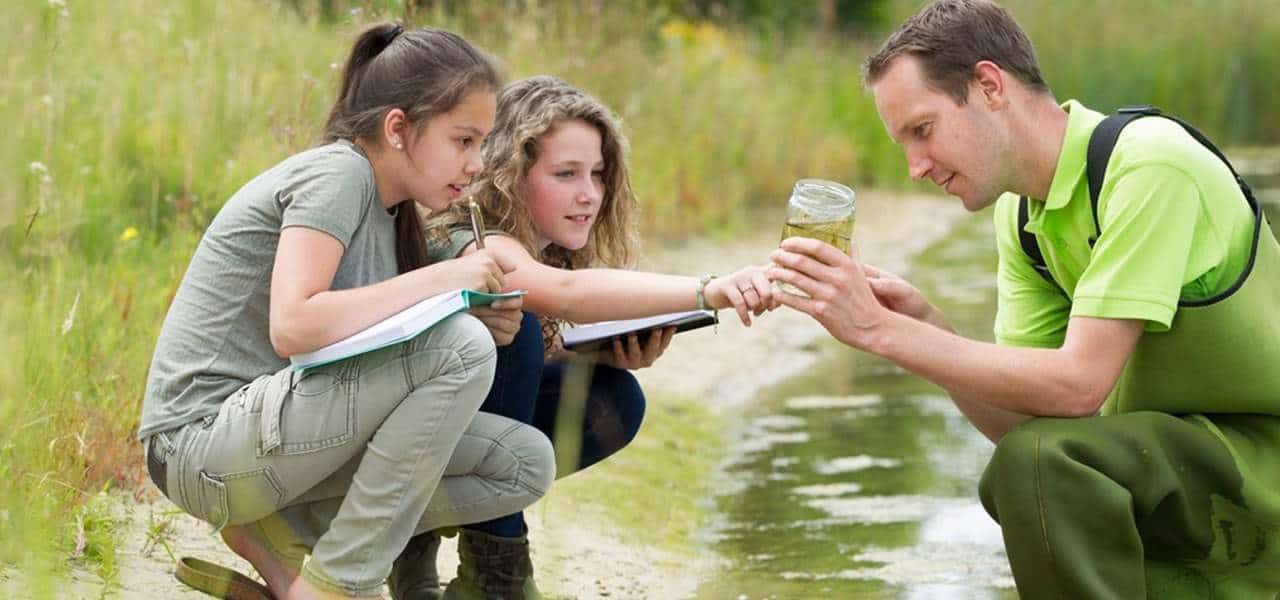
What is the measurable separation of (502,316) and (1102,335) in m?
1.14

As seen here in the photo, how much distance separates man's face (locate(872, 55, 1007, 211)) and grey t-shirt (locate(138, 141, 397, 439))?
1043mm

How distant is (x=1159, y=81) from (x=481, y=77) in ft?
44.7

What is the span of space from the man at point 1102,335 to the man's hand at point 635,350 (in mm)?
598

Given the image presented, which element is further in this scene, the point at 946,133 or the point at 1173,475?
the point at 946,133

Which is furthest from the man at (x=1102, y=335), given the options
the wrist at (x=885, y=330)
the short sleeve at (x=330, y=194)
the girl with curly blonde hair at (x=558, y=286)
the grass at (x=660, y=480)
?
the grass at (x=660, y=480)

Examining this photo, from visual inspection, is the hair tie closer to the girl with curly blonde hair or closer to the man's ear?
the girl with curly blonde hair

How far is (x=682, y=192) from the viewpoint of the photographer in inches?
394

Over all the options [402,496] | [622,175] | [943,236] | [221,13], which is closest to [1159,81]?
[943,236]

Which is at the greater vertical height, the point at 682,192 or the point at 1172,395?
the point at 1172,395

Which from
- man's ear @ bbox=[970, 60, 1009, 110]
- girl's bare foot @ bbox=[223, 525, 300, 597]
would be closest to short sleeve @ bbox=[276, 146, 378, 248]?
girl's bare foot @ bbox=[223, 525, 300, 597]

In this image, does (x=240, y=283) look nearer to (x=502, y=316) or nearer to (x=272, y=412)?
(x=272, y=412)

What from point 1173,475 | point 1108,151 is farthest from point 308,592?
point 1108,151

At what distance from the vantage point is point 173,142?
247 inches

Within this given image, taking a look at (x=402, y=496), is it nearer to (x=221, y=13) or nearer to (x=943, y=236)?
(x=221, y=13)
